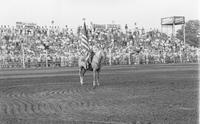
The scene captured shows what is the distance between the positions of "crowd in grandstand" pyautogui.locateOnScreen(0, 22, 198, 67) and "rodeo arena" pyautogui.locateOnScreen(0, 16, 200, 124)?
0.12 meters

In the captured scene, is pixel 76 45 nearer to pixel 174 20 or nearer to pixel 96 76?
pixel 96 76

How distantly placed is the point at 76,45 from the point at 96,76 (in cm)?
3176

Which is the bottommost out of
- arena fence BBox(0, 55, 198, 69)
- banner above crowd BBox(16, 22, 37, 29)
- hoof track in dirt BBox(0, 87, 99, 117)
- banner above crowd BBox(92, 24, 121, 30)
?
hoof track in dirt BBox(0, 87, 99, 117)

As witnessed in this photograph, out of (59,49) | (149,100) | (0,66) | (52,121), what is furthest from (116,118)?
(59,49)

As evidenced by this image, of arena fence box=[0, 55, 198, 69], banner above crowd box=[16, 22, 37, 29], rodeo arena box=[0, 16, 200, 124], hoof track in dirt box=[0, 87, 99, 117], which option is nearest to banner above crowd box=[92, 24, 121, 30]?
rodeo arena box=[0, 16, 200, 124]

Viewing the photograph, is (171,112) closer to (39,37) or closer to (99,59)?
(99,59)

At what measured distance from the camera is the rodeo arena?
8.73 meters

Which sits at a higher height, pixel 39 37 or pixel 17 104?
pixel 39 37

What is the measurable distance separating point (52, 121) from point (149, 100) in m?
4.08

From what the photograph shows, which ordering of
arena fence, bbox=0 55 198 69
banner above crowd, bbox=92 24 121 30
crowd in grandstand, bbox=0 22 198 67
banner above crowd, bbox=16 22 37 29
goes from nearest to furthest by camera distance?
arena fence, bbox=0 55 198 69 → crowd in grandstand, bbox=0 22 198 67 → banner above crowd, bbox=16 22 37 29 → banner above crowd, bbox=92 24 121 30

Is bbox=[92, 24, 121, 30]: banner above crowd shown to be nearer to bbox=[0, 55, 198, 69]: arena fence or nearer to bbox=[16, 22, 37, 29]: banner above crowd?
bbox=[16, 22, 37, 29]: banner above crowd

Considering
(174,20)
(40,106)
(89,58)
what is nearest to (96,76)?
(89,58)

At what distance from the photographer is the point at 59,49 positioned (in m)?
52.8

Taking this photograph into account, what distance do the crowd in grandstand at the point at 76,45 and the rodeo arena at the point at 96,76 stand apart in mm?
122
